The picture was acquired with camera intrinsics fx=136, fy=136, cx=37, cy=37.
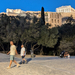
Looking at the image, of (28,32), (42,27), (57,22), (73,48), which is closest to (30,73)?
(28,32)

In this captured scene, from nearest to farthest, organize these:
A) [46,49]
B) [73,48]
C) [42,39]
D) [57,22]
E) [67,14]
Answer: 1. [42,39]
2. [73,48]
3. [46,49]
4. [57,22]
5. [67,14]

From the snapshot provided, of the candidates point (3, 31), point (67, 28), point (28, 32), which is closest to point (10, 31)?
point (3, 31)

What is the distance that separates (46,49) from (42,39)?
644 centimetres

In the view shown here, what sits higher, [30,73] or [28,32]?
[28,32]

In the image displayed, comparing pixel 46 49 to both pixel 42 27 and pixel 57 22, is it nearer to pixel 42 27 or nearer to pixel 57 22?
pixel 42 27

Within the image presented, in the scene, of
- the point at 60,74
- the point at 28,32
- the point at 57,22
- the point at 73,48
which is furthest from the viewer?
the point at 57,22

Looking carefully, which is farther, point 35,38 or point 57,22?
point 57,22

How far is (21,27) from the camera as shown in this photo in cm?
2562

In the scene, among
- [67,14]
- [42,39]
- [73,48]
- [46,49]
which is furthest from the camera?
[67,14]

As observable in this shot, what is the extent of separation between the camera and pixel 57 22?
232 feet

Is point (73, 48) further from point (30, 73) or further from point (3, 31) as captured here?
point (30, 73)

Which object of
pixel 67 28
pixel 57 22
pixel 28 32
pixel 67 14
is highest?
pixel 67 14

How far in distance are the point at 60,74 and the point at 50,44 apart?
63.9 feet

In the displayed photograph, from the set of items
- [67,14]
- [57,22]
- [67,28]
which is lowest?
Result: [67,28]
